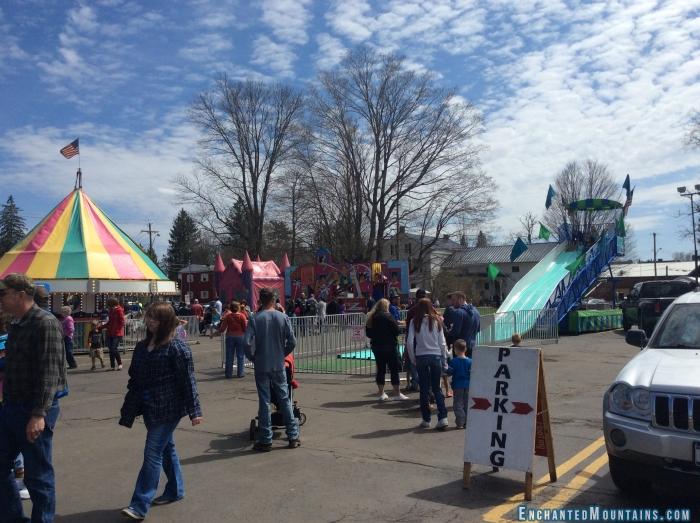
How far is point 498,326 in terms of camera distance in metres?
18.9

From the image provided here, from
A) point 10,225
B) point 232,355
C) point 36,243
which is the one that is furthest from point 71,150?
point 10,225

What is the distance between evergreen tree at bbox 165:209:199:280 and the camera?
10019 cm

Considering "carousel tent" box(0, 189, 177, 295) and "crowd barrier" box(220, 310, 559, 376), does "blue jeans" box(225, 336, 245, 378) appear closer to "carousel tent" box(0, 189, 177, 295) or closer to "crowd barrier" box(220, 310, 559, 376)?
"crowd barrier" box(220, 310, 559, 376)

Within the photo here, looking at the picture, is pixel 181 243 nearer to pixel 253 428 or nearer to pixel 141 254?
pixel 141 254

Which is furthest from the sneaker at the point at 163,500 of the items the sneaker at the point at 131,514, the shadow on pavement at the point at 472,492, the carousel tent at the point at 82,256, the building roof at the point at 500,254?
the building roof at the point at 500,254

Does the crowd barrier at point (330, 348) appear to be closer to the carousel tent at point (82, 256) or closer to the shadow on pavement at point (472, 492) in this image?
the shadow on pavement at point (472, 492)

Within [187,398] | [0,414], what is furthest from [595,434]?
[0,414]

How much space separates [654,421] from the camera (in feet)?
15.7

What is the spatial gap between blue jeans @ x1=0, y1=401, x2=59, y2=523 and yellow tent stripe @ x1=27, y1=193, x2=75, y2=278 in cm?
1833

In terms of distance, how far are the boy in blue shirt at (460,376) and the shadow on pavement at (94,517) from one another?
4425 mm

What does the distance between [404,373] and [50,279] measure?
1395 centimetres

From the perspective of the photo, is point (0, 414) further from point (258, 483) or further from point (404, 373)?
point (404, 373)

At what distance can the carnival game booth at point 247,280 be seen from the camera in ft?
109

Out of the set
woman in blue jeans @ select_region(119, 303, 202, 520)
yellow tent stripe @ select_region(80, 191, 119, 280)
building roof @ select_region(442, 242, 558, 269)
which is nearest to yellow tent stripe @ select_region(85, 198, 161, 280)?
yellow tent stripe @ select_region(80, 191, 119, 280)
